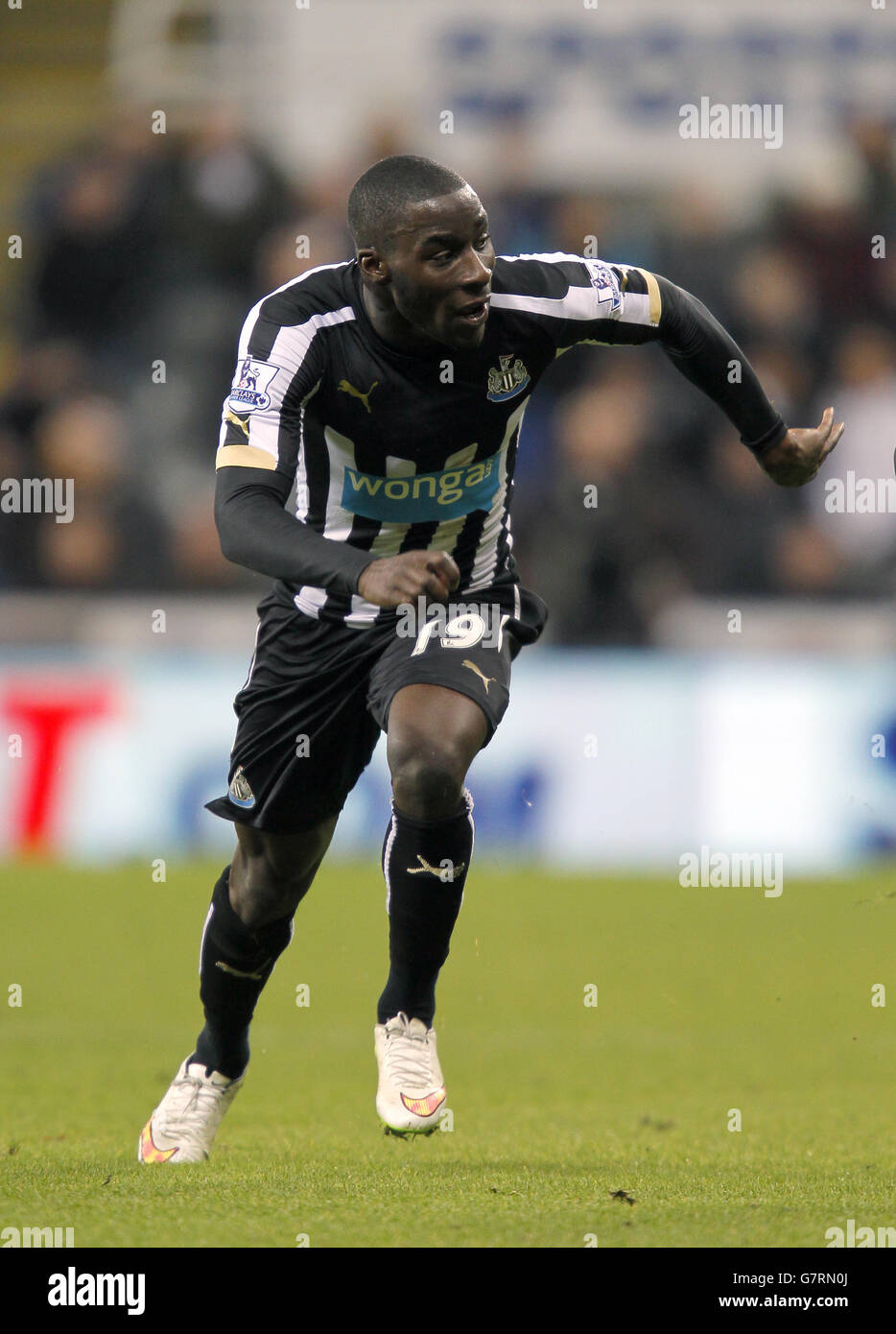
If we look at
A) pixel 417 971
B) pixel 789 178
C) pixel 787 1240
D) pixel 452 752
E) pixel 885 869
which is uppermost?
pixel 789 178

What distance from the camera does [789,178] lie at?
1364 cm

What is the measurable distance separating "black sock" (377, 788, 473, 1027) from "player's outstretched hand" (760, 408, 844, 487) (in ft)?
4.11

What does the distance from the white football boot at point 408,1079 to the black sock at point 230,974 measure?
17.9 inches

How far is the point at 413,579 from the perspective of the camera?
392 centimetres

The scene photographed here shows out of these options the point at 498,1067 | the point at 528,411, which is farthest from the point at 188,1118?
the point at 528,411

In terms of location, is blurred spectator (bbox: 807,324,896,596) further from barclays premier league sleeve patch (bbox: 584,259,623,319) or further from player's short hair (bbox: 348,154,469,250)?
player's short hair (bbox: 348,154,469,250)

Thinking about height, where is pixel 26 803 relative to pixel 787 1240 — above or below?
above

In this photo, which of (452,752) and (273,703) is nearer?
(452,752)

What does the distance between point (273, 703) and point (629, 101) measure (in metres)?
9.81

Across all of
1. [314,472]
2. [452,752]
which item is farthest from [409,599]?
[314,472]

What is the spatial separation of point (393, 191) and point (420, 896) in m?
1.69

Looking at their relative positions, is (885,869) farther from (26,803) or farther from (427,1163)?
(427,1163)
